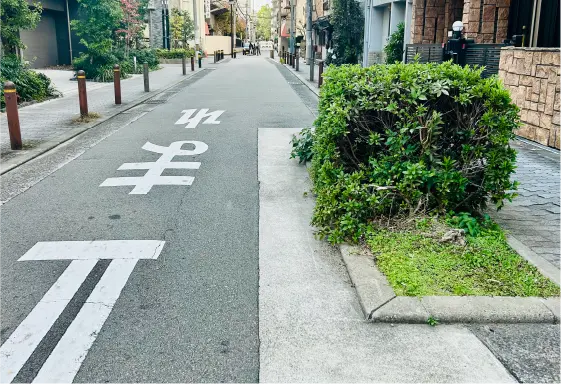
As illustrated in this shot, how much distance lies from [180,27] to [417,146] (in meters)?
48.7

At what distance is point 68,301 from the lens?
409 centimetres

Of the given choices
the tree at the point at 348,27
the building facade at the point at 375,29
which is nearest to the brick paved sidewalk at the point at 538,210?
the building facade at the point at 375,29

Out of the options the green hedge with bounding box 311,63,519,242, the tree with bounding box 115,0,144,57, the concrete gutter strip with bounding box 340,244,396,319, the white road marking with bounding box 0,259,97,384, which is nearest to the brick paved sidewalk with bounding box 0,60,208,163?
the white road marking with bounding box 0,259,97,384

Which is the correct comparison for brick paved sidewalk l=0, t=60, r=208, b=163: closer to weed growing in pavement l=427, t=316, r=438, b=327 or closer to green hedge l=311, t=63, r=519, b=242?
green hedge l=311, t=63, r=519, b=242

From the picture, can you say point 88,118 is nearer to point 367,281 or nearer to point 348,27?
point 367,281

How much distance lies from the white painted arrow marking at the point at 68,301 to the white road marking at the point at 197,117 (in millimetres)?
7374

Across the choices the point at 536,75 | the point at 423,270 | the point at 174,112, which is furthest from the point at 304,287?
the point at 174,112

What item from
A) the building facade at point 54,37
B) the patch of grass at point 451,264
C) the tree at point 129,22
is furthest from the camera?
the building facade at point 54,37

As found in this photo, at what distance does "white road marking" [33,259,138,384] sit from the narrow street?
0.4 inches

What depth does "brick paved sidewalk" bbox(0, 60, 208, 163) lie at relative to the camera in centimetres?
1061

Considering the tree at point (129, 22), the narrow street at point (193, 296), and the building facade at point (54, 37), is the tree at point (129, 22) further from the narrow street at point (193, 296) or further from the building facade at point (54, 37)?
the narrow street at point (193, 296)

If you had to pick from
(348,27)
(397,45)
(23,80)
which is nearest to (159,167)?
(23,80)

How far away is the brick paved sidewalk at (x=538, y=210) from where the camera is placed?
5.18 metres

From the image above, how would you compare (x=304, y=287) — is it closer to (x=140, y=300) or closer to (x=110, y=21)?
(x=140, y=300)
